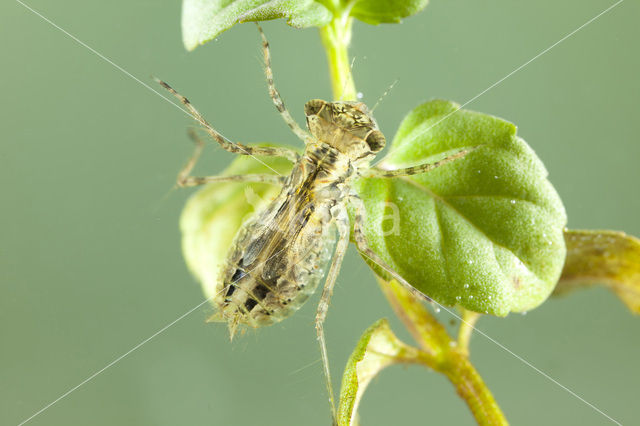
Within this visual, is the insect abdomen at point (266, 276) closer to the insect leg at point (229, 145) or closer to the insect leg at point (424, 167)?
the insect leg at point (229, 145)

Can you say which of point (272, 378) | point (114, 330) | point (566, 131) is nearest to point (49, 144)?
point (114, 330)

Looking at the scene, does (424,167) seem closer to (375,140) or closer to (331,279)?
(375,140)

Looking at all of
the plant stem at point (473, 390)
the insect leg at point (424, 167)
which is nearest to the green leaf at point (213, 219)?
the insect leg at point (424, 167)

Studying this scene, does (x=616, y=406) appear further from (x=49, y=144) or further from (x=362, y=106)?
(x=49, y=144)

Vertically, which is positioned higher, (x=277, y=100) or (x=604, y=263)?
(x=277, y=100)

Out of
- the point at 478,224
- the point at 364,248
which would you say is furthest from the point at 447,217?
the point at 364,248

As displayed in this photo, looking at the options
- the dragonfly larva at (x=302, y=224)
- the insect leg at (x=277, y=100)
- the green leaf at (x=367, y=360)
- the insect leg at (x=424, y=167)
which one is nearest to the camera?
the green leaf at (x=367, y=360)
